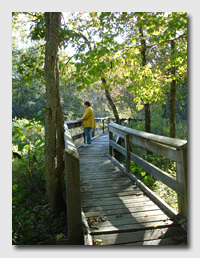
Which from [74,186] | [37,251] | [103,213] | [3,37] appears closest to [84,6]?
[3,37]

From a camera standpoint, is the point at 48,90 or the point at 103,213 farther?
the point at 48,90

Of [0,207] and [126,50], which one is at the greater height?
[126,50]

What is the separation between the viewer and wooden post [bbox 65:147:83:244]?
2555mm

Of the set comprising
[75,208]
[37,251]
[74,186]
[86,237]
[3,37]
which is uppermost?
[3,37]

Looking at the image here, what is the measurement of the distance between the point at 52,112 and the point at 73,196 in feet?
4.86

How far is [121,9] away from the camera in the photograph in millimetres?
3244

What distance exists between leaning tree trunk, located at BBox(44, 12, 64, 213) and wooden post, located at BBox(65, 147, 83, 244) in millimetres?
1000

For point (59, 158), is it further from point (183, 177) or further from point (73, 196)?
point (183, 177)

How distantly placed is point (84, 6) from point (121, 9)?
59cm

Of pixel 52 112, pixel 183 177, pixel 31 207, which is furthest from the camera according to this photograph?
pixel 31 207

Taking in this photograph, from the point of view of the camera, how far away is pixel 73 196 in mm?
2598

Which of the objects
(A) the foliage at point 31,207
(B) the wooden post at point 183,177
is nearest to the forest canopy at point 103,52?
(A) the foliage at point 31,207

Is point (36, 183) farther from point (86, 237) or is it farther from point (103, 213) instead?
point (86, 237)

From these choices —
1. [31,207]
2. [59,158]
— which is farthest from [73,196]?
[31,207]
